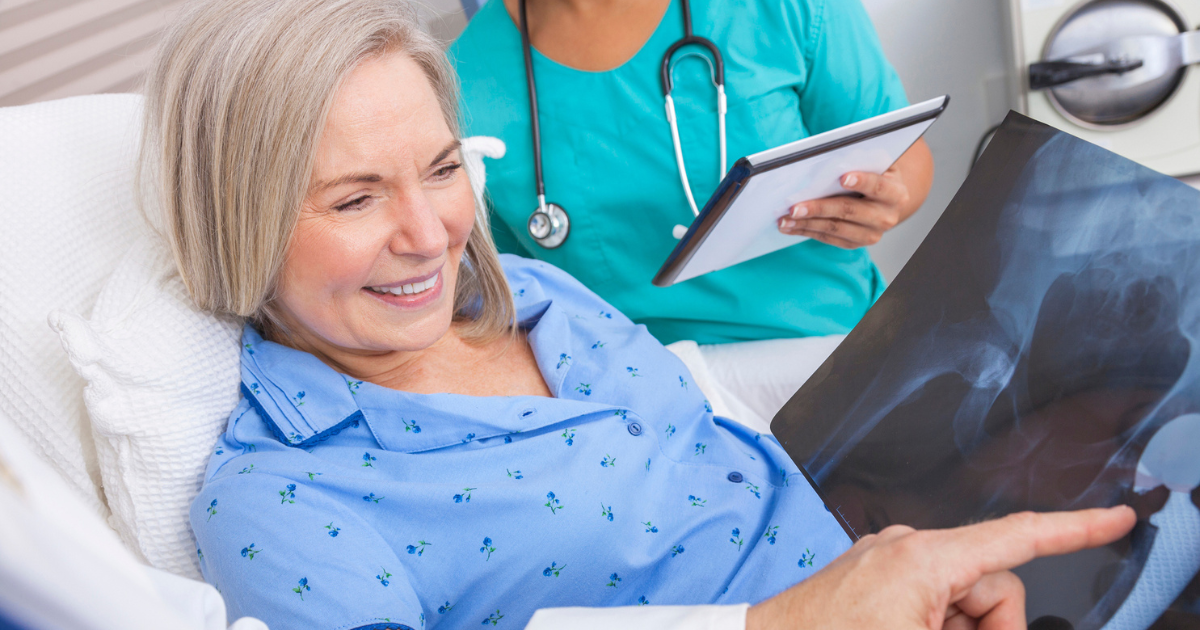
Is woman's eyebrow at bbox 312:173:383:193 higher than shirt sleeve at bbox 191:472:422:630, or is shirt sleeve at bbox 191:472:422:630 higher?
woman's eyebrow at bbox 312:173:383:193

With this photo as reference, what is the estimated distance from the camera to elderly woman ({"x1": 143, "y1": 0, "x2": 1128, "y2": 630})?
83cm

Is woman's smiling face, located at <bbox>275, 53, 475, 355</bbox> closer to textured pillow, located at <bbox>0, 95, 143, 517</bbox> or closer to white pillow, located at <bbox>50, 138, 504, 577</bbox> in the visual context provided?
white pillow, located at <bbox>50, 138, 504, 577</bbox>

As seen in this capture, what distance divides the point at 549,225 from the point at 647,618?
0.92m

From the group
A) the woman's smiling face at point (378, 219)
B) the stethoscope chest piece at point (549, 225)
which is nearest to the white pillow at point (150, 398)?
the woman's smiling face at point (378, 219)

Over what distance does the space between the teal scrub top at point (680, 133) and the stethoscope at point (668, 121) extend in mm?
19

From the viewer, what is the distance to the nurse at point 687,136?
1381 mm

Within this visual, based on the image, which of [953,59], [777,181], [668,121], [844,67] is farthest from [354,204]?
[953,59]

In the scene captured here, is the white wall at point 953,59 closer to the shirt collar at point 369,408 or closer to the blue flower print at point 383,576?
the shirt collar at point 369,408

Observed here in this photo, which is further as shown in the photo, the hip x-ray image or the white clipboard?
the white clipboard

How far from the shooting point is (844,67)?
1384 millimetres

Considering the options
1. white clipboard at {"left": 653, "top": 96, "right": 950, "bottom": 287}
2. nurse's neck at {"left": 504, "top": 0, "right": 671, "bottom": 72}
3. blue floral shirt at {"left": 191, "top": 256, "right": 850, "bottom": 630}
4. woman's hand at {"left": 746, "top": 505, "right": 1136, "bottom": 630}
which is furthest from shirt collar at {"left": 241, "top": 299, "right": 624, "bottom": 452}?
nurse's neck at {"left": 504, "top": 0, "right": 671, "bottom": 72}

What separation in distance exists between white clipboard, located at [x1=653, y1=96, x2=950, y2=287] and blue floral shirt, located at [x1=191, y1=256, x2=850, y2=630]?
8.8 inches

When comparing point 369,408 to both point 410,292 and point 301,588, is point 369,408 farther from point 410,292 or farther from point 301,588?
point 301,588

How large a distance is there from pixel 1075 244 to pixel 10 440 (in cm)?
71
